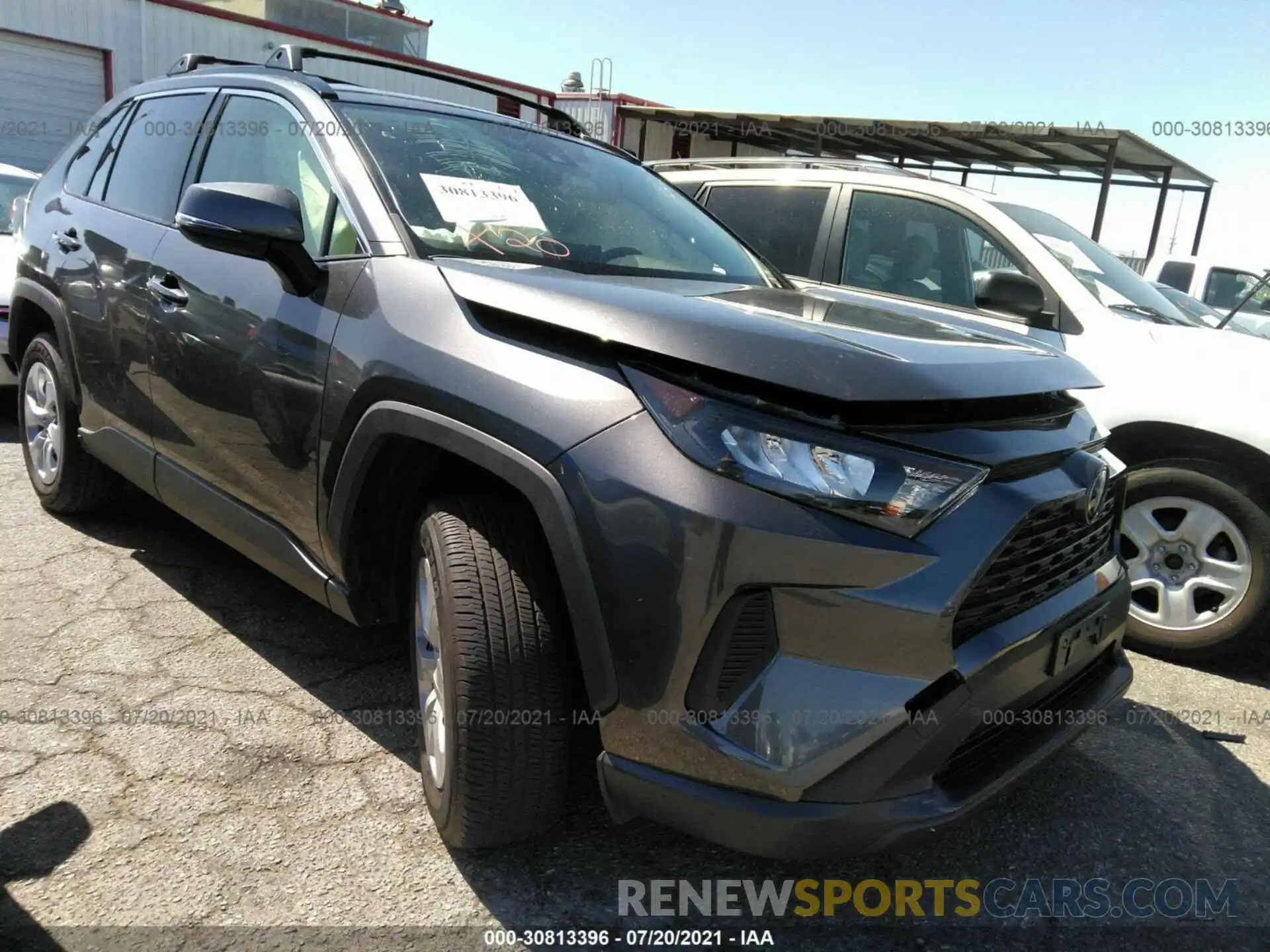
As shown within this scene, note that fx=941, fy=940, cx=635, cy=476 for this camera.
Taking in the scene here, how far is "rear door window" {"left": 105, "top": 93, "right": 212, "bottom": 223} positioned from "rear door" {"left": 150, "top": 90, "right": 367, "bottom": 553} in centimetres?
14

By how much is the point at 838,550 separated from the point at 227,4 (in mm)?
19482

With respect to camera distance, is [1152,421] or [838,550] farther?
[1152,421]

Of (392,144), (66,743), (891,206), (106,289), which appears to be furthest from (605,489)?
(891,206)

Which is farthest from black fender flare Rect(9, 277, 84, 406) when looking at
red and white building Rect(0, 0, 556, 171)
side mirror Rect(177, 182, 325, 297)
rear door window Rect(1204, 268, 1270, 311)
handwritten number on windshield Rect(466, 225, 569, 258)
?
rear door window Rect(1204, 268, 1270, 311)

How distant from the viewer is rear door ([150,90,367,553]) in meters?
2.38

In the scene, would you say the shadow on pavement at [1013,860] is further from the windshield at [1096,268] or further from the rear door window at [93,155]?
the rear door window at [93,155]

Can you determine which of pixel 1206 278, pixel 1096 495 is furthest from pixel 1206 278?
pixel 1096 495

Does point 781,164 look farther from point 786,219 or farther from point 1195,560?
point 1195,560

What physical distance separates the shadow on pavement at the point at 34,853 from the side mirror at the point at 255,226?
1.38 meters

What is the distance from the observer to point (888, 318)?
2.37 m

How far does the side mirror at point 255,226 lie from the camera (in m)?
2.29

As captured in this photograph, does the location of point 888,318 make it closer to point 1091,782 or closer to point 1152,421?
point 1091,782

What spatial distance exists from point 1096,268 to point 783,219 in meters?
1.54

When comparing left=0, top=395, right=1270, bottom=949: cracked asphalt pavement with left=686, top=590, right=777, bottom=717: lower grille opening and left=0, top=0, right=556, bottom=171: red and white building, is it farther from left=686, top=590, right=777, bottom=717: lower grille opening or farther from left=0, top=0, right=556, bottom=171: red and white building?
left=0, top=0, right=556, bottom=171: red and white building
